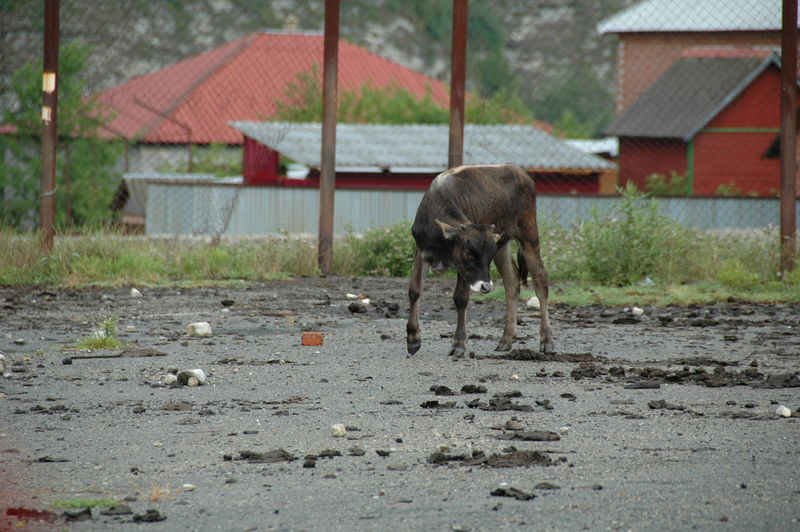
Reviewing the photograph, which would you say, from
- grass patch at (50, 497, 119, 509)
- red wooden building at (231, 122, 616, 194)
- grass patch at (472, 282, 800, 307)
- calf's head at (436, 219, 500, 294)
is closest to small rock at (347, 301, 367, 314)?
grass patch at (472, 282, 800, 307)

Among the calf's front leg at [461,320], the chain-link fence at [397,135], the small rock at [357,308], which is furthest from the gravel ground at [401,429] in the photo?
the chain-link fence at [397,135]

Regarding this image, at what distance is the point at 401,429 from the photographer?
6668 millimetres

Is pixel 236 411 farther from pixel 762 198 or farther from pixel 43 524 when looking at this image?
pixel 762 198

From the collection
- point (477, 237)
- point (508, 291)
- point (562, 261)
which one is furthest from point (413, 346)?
point (562, 261)

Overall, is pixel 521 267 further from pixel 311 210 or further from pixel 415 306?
pixel 311 210

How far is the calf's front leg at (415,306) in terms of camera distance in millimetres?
9781

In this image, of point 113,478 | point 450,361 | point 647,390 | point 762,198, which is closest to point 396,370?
point 450,361

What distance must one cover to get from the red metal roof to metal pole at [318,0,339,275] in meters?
35.2

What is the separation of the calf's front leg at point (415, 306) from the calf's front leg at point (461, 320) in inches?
11.4

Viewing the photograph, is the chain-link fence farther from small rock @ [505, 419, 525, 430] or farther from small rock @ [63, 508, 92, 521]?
small rock @ [63, 508, 92, 521]

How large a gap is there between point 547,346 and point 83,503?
559 centimetres

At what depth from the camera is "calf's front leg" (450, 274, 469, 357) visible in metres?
9.81

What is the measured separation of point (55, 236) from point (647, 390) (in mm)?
10114

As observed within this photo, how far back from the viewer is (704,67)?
138 feet
